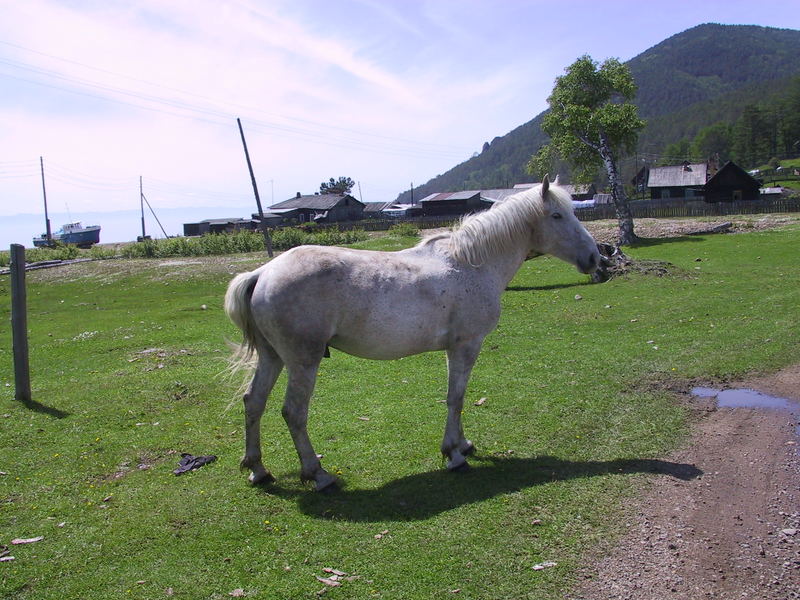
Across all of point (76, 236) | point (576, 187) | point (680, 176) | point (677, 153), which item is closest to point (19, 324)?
point (576, 187)

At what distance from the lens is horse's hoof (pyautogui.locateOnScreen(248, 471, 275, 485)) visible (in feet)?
21.4

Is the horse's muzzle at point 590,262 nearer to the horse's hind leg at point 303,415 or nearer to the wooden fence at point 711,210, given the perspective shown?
the horse's hind leg at point 303,415

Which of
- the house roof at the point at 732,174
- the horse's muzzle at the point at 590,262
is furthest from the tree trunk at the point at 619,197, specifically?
the horse's muzzle at the point at 590,262

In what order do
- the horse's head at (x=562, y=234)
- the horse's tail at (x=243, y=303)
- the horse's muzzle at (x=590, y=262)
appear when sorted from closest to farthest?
the horse's tail at (x=243, y=303)
the horse's head at (x=562, y=234)
the horse's muzzle at (x=590, y=262)

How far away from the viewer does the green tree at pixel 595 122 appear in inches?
1406

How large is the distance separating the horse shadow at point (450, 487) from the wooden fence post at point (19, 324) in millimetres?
6538

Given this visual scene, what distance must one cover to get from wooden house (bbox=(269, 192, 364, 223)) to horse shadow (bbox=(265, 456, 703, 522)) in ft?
253

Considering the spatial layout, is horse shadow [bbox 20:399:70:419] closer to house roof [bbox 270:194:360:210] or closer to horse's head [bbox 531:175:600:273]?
horse's head [bbox 531:175:600:273]

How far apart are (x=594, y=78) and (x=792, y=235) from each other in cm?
1477

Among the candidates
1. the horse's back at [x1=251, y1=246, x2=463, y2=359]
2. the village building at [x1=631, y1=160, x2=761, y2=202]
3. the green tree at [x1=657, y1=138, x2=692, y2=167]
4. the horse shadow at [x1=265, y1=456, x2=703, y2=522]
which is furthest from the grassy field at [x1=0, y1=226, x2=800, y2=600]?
the green tree at [x1=657, y1=138, x2=692, y2=167]

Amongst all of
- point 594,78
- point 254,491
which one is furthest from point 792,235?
point 254,491

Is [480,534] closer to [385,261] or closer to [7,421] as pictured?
[385,261]

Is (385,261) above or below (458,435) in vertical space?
above

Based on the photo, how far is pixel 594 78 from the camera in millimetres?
36531
